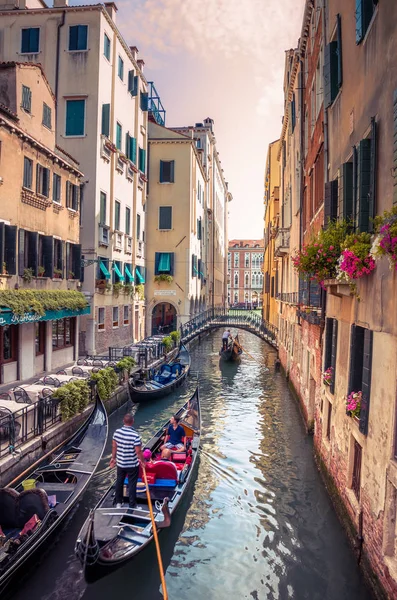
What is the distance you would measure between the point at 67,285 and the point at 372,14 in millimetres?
12068

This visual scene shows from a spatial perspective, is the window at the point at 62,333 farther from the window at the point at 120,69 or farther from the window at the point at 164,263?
the window at the point at 164,263

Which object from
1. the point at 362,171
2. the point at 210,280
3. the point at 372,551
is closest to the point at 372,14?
the point at 362,171

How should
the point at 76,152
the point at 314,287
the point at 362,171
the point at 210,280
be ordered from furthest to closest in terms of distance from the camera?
the point at 210,280
the point at 76,152
the point at 314,287
the point at 362,171

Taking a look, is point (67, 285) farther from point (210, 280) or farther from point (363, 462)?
point (210, 280)

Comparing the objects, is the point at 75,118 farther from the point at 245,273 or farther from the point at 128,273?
the point at 245,273

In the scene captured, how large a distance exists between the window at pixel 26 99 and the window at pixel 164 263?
15417 mm

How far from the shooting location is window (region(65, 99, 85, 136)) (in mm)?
18312

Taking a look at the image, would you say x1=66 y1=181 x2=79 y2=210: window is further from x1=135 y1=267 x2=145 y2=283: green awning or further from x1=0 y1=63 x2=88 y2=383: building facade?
x1=135 y1=267 x2=145 y2=283: green awning

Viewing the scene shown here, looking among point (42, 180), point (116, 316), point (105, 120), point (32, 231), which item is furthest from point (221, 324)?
point (32, 231)

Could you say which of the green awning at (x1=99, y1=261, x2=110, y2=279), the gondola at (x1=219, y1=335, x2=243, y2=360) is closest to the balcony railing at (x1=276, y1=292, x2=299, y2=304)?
the gondola at (x1=219, y1=335, x2=243, y2=360)

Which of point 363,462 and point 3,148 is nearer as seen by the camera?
point 363,462

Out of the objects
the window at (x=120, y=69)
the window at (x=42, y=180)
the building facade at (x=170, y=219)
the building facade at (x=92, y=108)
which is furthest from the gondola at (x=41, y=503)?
the building facade at (x=170, y=219)

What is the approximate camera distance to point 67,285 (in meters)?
15.7

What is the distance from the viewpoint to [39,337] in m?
14.3
